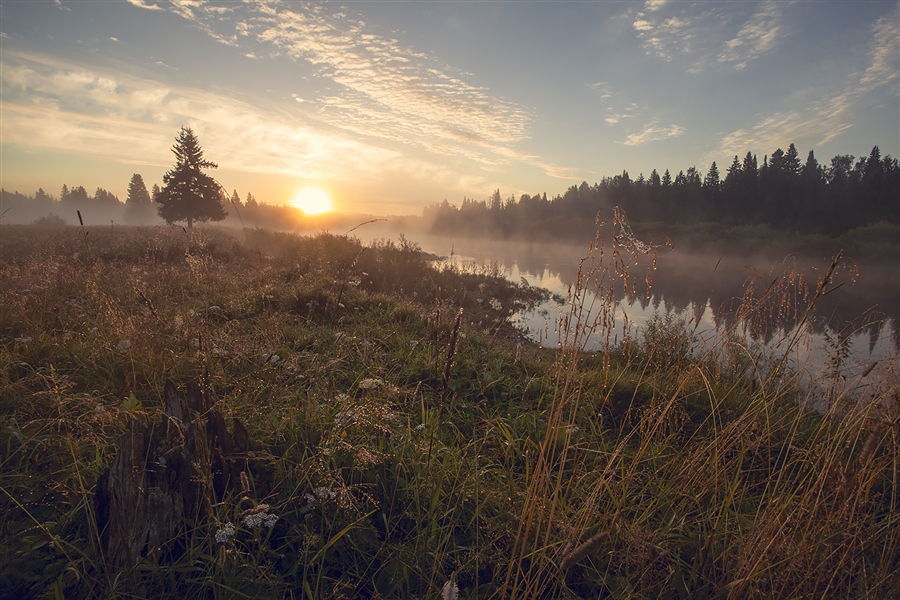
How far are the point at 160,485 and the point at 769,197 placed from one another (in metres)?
60.1

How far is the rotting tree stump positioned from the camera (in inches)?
63.0

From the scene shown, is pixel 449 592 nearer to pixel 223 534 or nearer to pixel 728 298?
pixel 223 534

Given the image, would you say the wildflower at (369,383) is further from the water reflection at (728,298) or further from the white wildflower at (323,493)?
the water reflection at (728,298)

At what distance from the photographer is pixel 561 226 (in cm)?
5034

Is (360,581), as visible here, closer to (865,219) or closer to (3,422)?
(3,422)

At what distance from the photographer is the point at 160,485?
5.53 feet

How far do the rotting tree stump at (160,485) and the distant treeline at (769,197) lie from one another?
35.9 m

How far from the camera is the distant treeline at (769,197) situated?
131 feet

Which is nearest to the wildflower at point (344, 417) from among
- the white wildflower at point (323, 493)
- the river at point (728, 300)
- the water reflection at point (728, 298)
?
the white wildflower at point (323, 493)

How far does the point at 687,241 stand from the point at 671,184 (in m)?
21.5

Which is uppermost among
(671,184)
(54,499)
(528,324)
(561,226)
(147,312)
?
(671,184)

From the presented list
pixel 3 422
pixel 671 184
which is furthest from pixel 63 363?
pixel 671 184

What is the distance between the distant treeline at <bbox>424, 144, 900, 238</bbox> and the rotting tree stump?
1413 inches

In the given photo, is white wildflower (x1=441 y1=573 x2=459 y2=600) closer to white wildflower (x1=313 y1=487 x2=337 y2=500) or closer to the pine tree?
white wildflower (x1=313 y1=487 x2=337 y2=500)
